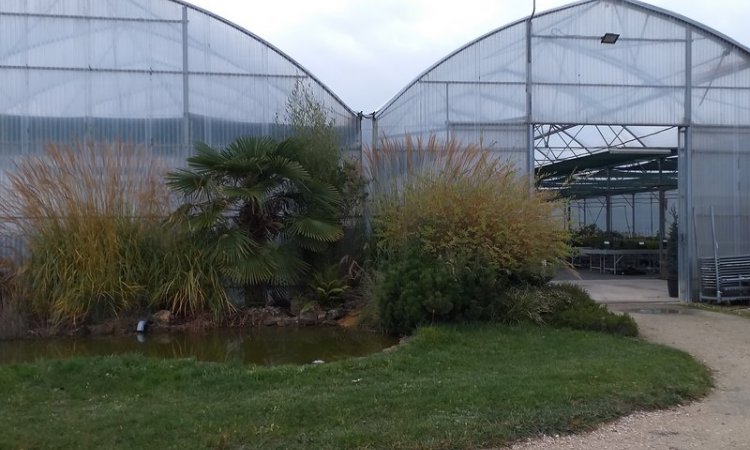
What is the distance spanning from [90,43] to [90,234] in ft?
15.8

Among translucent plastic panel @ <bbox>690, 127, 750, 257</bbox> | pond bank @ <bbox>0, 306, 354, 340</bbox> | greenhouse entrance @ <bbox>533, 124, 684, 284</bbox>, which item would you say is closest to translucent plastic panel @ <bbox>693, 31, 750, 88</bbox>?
translucent plastic panel @ <bbox>690, 127, 750, 257</bbox>

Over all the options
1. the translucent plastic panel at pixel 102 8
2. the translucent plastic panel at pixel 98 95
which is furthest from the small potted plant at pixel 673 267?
the translucent plastic panel at pixel 102 8

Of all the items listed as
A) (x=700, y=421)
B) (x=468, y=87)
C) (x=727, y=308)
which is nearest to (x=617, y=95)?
(x=468, y=87)

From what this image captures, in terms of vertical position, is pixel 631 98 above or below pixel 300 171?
above

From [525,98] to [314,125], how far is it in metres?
4.56

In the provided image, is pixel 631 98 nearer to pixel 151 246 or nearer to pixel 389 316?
pixel 389 316

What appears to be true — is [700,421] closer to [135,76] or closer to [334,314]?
[334,314]

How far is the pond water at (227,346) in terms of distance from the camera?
9.20 meters

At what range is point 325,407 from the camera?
6.03 m

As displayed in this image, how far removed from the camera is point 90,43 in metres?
13.6

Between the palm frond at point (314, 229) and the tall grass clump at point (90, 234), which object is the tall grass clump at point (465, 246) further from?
the tall grass clump at point (90, 234)

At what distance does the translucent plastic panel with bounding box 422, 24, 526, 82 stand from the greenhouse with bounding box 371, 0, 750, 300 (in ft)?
0.07

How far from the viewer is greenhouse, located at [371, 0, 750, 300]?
1422 centimetres

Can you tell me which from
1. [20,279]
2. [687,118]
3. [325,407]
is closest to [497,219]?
[325,407]
